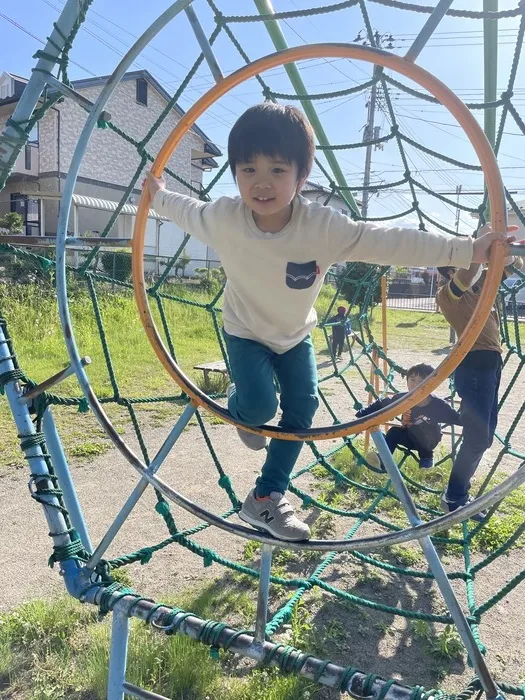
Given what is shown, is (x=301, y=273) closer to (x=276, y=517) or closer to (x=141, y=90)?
(x=276, y=517)

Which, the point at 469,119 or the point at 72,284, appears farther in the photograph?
the point at 72,284

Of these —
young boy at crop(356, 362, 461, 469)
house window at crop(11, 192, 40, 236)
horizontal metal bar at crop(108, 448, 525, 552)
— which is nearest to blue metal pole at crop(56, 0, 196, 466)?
horizontal metal bar at crop(108, 448, 525, 552)

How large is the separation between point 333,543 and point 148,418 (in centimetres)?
403

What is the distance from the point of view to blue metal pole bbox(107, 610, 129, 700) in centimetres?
161

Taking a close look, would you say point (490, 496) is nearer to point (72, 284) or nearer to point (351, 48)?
point (351, 48)

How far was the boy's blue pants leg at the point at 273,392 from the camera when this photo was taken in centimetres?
154

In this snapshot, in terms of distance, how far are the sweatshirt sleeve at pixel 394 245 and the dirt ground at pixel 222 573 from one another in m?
1.51

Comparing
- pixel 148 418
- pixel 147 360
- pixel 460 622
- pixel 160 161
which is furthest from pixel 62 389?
pixel 460 622

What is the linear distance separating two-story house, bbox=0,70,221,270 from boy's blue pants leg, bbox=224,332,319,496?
45.3 feet

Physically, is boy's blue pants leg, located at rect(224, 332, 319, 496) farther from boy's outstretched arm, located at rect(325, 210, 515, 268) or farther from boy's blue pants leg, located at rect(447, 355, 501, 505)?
boy's blue pants leg, located at rect(447, 355, 501, 505)

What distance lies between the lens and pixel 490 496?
1.10 m

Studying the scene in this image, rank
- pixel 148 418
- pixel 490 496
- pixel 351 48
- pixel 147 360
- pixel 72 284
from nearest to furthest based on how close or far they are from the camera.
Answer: pixel 490 496
pixel 351 48
pixel 148 418
pixel 147 360
pixel 72 284

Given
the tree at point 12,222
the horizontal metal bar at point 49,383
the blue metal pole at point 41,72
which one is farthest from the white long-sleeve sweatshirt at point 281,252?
the tree at point 12,222

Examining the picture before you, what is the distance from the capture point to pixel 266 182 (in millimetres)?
1362
